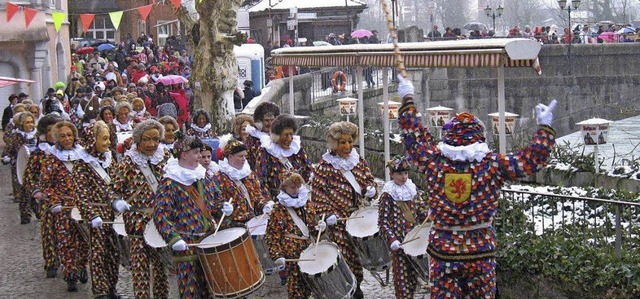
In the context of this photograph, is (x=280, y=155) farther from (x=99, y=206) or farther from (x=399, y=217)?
(x=399, y=217)

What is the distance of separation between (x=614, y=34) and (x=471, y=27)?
1115cm

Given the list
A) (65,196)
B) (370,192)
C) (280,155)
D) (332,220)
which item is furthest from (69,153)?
(370,192)

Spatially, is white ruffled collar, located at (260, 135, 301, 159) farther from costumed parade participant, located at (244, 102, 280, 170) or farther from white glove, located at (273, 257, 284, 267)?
white glove, located at (273, 257, 284, 267)

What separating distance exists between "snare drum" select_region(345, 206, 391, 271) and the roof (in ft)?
110

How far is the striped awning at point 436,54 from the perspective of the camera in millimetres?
11617

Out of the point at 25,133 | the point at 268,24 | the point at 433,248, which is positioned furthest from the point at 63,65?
the point at 433,248

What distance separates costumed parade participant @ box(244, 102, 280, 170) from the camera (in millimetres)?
14109

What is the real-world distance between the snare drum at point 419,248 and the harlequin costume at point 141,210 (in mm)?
2265

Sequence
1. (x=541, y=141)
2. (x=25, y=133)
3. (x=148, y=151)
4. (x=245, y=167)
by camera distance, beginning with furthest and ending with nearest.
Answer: (x=25, y=133) < (x=245, y=167) < (x=148, y=151) < (x=541, y=141)

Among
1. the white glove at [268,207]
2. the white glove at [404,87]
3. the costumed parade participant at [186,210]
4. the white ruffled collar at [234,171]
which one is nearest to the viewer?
the white glove at [404,87]

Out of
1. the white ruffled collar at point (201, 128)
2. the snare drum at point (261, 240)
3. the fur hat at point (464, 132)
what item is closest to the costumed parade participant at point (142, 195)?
the snare drum at point (261, 240)

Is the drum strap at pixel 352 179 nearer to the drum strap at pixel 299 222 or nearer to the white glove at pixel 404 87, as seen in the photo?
the drum strap at pixel 299 222

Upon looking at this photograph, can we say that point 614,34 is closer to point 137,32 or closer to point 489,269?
point 137,32

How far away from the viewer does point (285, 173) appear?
1221 cm
